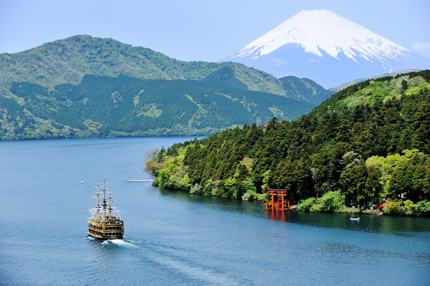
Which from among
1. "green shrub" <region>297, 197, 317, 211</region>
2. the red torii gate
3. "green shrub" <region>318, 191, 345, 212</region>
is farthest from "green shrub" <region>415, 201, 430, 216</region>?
the red torii gate

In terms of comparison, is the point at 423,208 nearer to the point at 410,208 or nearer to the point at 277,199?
the point at 410,208

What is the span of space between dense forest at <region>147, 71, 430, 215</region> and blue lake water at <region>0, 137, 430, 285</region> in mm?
3951

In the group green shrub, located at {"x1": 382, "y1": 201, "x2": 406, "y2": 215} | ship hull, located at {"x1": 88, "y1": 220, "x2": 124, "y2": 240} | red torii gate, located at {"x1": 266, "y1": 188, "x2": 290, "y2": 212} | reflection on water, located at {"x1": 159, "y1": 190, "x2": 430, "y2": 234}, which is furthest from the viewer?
red torii gate, located at {"x1": 266, "y1": 188, "x2": 290, "y2": 212}

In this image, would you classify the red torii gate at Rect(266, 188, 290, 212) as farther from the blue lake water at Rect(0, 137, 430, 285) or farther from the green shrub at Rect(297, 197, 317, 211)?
the green shrub at Rect(297, 197, 317, 211)

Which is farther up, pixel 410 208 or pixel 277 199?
pixel 277 199

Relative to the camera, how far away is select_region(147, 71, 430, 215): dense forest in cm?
9456

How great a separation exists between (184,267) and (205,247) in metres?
8.11

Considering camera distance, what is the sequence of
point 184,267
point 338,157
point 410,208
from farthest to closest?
point 338,157, point 410,208, point 184,267

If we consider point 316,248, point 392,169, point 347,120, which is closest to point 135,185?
point 347,120

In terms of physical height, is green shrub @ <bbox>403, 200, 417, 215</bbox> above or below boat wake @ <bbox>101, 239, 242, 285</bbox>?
above

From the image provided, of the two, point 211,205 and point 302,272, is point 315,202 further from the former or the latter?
point 302,272

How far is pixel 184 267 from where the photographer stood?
2675 inches

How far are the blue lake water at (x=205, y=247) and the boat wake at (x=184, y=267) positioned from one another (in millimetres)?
77

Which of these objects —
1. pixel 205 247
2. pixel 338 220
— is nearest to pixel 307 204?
pixel 338 220
